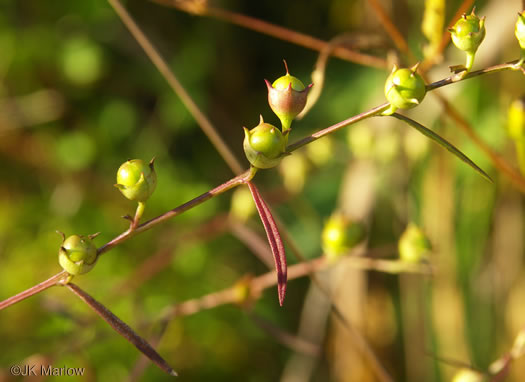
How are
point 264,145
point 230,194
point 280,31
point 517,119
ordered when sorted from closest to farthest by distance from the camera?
point 264,145
point 517,119
point 280,31
point 230,194

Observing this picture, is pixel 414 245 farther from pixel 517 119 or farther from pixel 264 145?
pixel 264 145

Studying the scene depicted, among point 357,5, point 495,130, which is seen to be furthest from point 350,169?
point 357,5

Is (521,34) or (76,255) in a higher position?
(521,34)

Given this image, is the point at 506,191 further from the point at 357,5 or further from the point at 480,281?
the point at 357,5

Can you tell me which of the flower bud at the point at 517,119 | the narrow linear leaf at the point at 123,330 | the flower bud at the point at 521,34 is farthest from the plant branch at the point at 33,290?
the flower bud at the point at 517,119

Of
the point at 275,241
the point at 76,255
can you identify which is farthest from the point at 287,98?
the point at 76,255
